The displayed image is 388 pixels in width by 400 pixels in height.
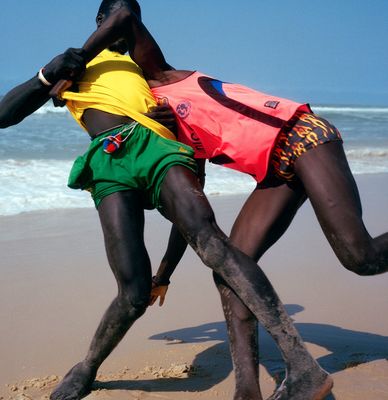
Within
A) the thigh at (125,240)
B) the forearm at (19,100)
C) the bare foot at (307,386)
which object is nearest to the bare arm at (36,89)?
the forearm at (19,100)

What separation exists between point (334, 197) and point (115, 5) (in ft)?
4.33

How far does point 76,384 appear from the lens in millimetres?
3008

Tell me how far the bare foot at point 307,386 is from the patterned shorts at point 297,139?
0.88 m

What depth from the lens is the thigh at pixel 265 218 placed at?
3.00 meters

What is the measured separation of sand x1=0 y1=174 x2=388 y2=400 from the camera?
3.13m

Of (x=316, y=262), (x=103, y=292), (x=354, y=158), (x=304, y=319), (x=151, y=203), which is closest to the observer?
(x=151, y=203)

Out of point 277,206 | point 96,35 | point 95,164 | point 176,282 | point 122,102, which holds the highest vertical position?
point 96,35

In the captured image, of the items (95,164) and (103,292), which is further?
(103,292)

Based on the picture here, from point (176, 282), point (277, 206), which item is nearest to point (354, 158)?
point (176, 282)

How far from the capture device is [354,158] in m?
12.8

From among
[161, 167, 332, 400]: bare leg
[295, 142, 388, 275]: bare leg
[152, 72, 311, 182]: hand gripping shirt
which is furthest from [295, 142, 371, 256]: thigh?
[161, 167, 332, 400]: bare leg

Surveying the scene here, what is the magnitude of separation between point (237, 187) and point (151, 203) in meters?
5.67

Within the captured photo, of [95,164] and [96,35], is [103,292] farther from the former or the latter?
[96,35]

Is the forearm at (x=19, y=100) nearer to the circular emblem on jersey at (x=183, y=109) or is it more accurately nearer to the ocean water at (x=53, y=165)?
the circular emblem on jersey at (x=183, y=109)
